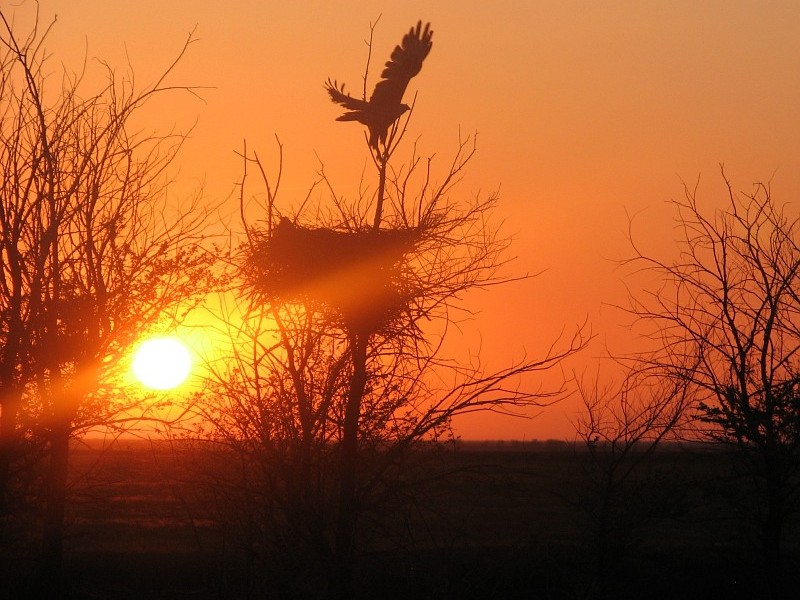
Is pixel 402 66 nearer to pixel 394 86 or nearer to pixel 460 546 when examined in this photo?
pixel 394 86

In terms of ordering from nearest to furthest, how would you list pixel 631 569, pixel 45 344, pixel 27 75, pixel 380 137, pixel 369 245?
pixel 27 75
pixel 45 344
pixel 380 137
pixel 369 245
pixel 631 569

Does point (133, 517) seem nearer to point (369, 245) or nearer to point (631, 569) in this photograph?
point (631, 569)

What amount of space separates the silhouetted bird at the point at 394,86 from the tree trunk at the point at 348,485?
1.82m

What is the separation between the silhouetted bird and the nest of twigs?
36.3 inches

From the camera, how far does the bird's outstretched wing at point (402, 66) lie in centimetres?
789

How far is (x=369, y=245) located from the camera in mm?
8383

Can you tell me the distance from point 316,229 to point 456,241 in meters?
1.46

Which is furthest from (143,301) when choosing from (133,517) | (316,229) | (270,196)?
A: (133,517)

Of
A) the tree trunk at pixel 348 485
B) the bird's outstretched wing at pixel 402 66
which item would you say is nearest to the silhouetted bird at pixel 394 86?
the bird's outstretched wing at pixel 402 66

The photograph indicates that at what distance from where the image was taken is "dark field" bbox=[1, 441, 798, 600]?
736 cm

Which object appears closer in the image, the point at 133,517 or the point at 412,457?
the point at 412,457

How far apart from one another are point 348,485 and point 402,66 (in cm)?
352

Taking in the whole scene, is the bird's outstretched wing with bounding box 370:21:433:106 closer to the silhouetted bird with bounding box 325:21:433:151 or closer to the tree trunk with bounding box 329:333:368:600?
the silhouetted bird with bounding box 325:21:433:151

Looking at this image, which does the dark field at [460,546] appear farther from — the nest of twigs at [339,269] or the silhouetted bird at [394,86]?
the silhouetted bird at [394,86]
